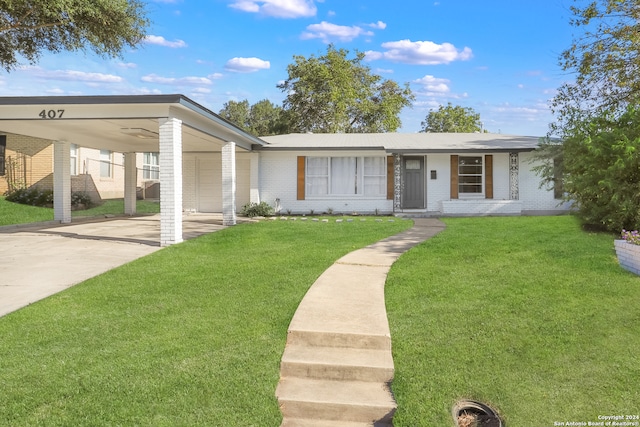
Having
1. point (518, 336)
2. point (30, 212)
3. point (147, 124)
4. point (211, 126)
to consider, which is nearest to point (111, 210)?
point (30, 212)

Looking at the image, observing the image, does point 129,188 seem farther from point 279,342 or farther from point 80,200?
point 279,342

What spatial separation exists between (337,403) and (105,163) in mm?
25022

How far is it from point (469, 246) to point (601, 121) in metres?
4.57

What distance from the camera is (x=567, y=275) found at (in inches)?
272

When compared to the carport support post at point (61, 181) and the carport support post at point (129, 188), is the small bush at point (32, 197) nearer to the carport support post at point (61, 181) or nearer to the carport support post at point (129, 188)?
the carport support post at point (129, 188)

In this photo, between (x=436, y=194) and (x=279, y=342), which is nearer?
(x=279, y=342)

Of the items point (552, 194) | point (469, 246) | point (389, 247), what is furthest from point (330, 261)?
point (552, 194)

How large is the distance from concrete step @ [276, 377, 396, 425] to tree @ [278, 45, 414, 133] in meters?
29.8

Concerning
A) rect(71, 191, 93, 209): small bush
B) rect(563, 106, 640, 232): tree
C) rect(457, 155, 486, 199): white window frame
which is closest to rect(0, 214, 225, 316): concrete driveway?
rect(71, 191, 93, 209): small bush

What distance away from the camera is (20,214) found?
1694 cm

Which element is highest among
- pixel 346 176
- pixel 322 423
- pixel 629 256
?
Result: pixel 346 176

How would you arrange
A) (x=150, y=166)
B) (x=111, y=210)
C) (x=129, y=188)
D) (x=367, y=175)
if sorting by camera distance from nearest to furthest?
(x=367, y=175) < (x=129, y=188) < (x=111, y=210) < (x=150, y=166)

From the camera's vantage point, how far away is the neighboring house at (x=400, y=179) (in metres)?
18.3

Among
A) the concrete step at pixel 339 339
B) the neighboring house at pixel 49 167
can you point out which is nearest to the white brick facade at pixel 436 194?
the neighboring house at pixel 49 167
